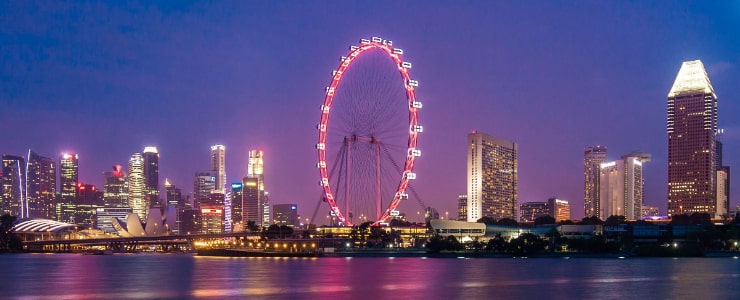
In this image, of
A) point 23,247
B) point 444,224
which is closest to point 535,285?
point 444,224

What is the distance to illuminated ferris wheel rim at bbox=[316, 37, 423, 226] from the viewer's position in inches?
3927

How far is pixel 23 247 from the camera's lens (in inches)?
7407

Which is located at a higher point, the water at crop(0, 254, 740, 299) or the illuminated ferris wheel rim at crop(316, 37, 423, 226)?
the illuminated ferris wheel rim at crop(316, 37, 423, 226)

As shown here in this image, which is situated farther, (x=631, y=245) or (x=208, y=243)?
(x=208, y=243)

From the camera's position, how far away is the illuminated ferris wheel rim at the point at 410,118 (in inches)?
3927

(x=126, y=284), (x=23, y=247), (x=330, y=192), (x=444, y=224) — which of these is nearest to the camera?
(x=126, y=284)

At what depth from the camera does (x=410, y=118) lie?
10338 cm

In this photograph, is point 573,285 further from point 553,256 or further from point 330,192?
point 553,256

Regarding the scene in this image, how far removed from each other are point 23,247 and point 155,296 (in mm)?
151326

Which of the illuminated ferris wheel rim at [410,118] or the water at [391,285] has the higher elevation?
the illuminated ferris wheel rim at [410,118]

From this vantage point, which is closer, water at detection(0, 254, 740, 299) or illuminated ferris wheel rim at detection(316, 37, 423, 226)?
water at detection(0, 254, 740, 299)

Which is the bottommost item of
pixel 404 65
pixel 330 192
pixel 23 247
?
pixel 23 247

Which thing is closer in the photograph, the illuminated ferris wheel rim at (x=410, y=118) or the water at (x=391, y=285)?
the water at (x=391, y=285)

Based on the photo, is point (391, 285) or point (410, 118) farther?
point (410, 118)
